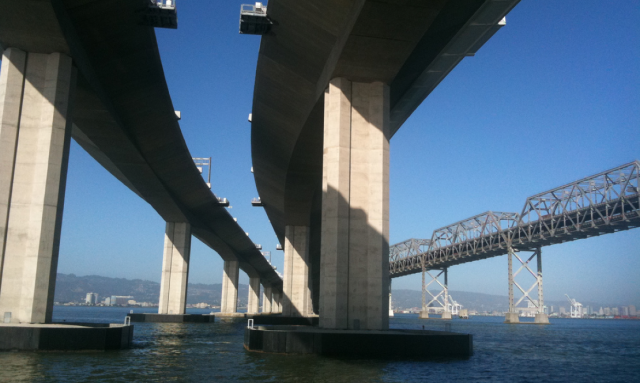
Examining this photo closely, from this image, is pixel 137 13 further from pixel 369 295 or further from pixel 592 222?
pixel 592 222

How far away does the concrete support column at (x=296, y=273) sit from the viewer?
62.3 metres

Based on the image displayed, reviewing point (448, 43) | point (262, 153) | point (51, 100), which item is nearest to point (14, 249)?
point (51, 100)

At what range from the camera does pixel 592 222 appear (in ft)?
280

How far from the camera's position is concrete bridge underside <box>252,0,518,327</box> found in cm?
2280

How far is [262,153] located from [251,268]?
7249cm

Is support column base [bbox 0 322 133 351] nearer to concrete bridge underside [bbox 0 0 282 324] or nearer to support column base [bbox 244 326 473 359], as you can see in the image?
support column base [bbox 244 326 473 359]

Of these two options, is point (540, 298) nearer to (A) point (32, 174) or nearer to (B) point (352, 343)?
(B) point (352, 343)

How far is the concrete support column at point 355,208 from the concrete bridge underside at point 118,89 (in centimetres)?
987

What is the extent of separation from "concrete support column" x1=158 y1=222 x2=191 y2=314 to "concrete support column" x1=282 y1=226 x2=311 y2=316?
10.6 metres

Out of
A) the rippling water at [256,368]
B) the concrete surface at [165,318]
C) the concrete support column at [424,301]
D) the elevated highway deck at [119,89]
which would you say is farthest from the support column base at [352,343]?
the concrete support column at [424,301]

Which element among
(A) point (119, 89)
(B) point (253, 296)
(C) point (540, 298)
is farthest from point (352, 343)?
(B) point (253, 296)

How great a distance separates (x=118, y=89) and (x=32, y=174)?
8671 mm

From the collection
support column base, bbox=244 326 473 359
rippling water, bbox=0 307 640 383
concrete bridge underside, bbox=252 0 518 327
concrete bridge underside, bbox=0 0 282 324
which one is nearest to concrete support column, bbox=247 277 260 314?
concrete bridge underside, bbox=0 0 282 324

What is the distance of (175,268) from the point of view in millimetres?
62500
